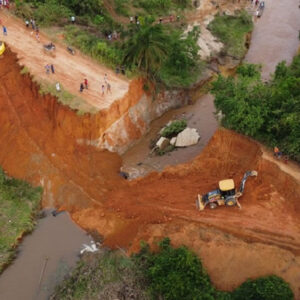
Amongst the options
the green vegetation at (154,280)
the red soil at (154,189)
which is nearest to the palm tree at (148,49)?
the red soil at (154,189)

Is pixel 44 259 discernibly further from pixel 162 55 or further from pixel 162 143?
pixel 162 55

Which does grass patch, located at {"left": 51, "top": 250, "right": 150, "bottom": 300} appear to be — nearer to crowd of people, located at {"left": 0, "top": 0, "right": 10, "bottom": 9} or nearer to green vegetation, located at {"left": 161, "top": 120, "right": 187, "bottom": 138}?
green vegetation, located at {"left": 161, "top": 120, "right": 187, "bottom": 138}

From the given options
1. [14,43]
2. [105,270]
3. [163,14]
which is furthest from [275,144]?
[163,14]

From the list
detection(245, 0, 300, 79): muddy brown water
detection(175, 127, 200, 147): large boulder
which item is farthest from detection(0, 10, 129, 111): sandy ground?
detection(245, 0, 300, 79): muddy brown water

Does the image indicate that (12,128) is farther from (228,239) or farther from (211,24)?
(211,24)

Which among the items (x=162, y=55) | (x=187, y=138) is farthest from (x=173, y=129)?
(x=162, y=55)
